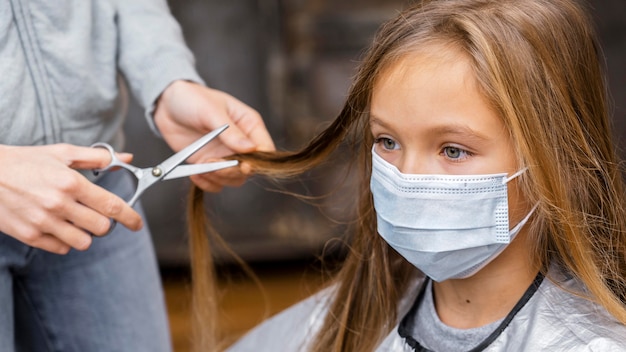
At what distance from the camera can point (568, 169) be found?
4.42 feet

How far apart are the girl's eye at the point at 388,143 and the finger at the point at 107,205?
36cm

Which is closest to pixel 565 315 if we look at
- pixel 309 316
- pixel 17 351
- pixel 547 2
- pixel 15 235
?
pixel 547 2

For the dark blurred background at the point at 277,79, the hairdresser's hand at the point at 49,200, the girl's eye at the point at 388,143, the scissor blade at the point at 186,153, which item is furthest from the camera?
the dark blurred background at the point at 277,79

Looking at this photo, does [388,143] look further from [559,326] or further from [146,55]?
[146,55]

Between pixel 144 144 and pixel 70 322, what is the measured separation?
6.47 feet

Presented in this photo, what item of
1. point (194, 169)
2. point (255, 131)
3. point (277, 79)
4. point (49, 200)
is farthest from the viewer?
point (277, 79)

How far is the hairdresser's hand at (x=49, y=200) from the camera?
4.17ft

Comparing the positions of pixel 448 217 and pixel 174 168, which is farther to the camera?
pixel 174 168

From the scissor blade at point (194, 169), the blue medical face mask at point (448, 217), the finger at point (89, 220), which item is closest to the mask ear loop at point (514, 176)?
the blue medical face mask at point (448, 217)

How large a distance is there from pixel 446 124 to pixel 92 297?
65 centimetres

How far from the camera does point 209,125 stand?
1577mm

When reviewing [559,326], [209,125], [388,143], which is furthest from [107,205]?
[559,326]

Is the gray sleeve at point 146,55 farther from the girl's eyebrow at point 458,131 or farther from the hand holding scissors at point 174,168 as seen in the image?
the girl's eyebrow at point 458,131

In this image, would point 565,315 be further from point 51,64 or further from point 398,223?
point 51,64
